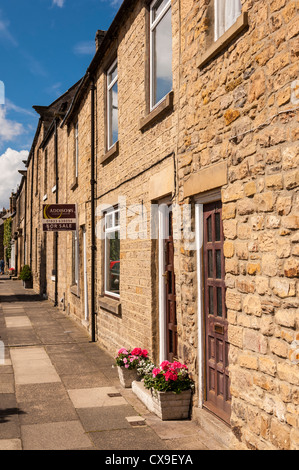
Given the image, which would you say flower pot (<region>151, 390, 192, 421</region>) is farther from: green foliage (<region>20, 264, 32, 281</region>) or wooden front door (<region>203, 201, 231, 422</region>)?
green foliage (<region>20, 264, 32, 281</region>)

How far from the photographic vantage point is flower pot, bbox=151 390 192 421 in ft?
18.5

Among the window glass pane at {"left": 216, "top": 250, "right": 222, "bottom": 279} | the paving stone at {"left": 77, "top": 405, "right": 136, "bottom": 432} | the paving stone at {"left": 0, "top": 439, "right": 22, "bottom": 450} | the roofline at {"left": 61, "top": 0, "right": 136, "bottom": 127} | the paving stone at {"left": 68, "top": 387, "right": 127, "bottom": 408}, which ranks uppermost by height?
the roofline at {"left": 61, "top": 0, "right": 136, "bottom": 127}

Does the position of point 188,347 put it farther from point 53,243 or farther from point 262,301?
point 53,243

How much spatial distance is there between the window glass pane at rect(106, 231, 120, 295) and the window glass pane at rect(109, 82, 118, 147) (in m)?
1.96

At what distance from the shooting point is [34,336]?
37.9 ft

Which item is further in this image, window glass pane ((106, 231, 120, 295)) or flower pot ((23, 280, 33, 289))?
flower pot ((23, 280, 33, 289))

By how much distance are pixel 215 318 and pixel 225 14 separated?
3253 millimetres

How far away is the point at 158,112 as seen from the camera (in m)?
6.76

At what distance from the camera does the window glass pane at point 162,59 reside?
6.84m

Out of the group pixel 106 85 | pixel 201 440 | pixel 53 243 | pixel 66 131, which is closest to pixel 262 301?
pixel 201 440

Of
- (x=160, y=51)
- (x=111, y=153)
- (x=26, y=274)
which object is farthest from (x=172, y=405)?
(x=26, y=274)

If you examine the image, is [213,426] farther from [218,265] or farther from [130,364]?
[130,364]

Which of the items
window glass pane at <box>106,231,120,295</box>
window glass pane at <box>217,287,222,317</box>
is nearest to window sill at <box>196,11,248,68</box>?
window glass pane at <box>217,287,222,317</box>

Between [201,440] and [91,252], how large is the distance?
22.6 ft
